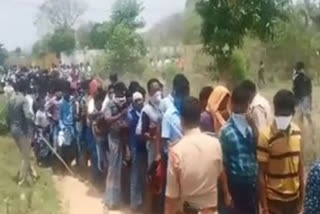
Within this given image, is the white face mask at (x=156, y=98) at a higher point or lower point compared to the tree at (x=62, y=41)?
lower

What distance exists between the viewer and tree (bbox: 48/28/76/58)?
6138 cm

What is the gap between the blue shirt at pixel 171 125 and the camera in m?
7.81

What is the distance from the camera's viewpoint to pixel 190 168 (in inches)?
209

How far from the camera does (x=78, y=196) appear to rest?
11.3 meters

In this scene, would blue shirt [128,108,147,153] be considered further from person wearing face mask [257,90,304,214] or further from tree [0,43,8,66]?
tree [0,43,8,66]

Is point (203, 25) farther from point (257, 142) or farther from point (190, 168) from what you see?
point (190, 168)

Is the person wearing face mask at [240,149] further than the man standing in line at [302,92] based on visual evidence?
No

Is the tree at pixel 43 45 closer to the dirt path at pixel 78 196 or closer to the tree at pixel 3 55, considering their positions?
the tree at pixel 3 55

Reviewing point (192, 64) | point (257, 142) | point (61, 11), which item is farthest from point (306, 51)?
point (61, 11)

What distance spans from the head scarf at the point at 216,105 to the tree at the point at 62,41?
2028 inches

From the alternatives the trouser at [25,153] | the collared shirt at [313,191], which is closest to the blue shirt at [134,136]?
the trouser at [25,153]

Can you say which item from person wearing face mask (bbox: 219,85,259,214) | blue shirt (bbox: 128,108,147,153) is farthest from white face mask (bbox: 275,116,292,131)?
blue shirt (bbox: 128,108,147,153)

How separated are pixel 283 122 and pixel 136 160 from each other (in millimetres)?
3828

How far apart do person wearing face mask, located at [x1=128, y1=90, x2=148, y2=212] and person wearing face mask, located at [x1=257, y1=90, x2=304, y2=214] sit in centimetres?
339
